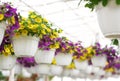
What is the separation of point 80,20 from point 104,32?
5.62 m

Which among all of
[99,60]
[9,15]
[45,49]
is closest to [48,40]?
[45,49]

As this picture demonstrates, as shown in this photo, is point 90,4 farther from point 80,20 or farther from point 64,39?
point 80,20

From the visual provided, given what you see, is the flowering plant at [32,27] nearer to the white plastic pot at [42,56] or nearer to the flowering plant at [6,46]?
the flowering plant at [6,46]

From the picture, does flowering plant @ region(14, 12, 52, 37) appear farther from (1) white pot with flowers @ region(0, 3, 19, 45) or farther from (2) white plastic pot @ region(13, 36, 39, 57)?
(1) white pot with flowers @ region(0, 3, 19, 45)

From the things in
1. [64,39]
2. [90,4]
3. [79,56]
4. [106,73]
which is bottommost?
[106,73]

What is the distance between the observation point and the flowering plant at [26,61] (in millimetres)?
3136

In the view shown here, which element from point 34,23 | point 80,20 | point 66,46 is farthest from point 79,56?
point 80,20

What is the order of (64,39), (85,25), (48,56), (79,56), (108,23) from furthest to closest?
(85,25)
(79,56)
(64,39)
(48,56)
(108,23)

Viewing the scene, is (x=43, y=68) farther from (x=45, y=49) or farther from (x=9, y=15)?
(x=9, y=15)

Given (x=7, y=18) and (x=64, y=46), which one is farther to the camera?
(x=64, y=46)

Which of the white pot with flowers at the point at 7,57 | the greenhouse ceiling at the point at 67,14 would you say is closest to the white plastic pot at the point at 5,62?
the white pot with flowers at the point at 7,57

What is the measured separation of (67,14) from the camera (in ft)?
20.5

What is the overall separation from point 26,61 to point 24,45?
116cm

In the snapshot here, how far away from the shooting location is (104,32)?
140 cm
